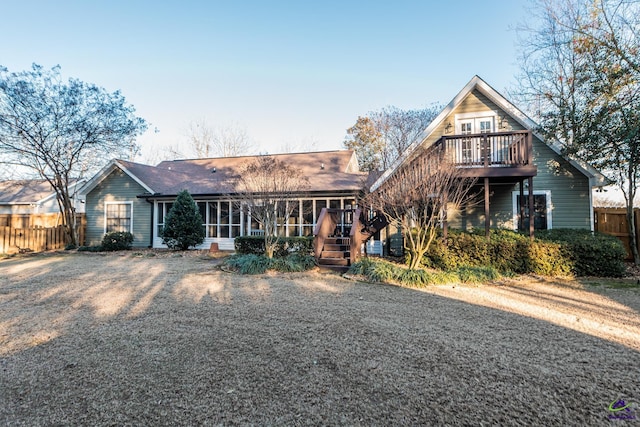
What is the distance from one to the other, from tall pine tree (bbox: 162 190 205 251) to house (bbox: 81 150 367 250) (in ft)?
3.28

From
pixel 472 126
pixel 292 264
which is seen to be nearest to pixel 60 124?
pixel 292 264

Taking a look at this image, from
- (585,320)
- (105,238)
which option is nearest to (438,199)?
(585,320)

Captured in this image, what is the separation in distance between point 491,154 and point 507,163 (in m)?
1.65

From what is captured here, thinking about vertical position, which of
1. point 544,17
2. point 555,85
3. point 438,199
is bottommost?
point 438,199

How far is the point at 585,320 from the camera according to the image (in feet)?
16.2

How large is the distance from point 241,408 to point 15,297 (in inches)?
251

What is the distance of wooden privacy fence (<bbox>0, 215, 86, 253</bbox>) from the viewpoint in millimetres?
14711

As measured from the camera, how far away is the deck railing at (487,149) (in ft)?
32.8

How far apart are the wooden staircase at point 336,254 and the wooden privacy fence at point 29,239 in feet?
44.8

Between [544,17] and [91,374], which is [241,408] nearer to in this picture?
[91,374]

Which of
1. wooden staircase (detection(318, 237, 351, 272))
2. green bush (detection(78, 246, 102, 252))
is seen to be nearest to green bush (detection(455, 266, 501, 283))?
wooden staircase (detection(318, 237, 351, 272))

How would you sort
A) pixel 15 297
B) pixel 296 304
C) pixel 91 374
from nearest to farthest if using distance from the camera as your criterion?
pixel 91 374
pixel 296 304
pixel 15 297

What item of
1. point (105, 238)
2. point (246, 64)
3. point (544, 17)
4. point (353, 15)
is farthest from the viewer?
point (246, 64)

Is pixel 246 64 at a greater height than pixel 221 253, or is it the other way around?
pixel 246 64
